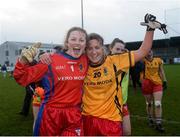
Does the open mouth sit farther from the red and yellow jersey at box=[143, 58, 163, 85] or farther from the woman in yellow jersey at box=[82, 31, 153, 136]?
the red and yellow jersey at box=[143, 58, 163, 85]

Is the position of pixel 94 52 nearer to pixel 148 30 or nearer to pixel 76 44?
pixel 76 44

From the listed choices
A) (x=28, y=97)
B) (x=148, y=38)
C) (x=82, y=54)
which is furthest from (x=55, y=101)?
(x=28, y=97)

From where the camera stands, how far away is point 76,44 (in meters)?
4.29

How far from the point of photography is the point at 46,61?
4.23 m

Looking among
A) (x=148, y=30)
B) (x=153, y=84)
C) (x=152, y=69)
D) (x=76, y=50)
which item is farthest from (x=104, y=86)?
(x=152, y=69)

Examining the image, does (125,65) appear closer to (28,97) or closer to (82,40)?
(82,40)

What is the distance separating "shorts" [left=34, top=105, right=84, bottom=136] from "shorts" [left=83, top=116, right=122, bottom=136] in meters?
0.17

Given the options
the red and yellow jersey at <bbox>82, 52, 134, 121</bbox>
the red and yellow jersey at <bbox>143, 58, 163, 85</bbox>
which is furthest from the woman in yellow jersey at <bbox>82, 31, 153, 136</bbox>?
the red and yellow jersey at <bbox>143, 58, 163, 85</bbox>

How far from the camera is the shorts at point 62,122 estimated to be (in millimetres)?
4113

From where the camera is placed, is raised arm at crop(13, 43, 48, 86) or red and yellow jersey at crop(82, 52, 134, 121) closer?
raised arm at crop(13, 43, 48, 86)

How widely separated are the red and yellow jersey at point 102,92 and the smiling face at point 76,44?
0.84 feet

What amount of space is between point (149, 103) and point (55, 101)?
5.60 m

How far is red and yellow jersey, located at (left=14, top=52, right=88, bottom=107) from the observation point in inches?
164

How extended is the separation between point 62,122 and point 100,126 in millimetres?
447
